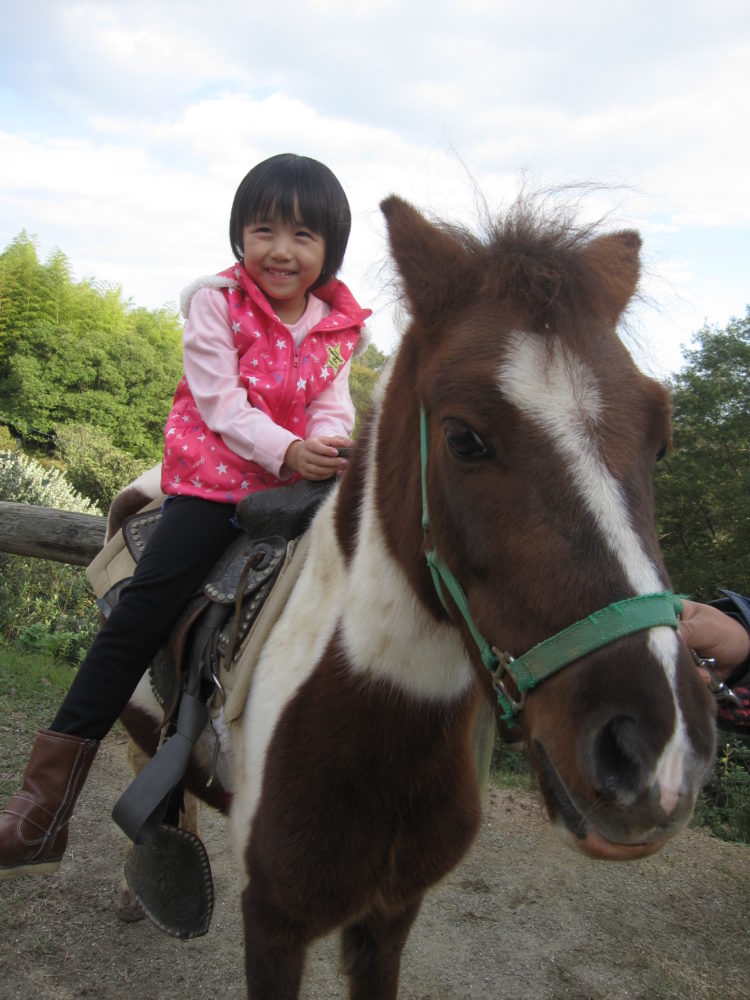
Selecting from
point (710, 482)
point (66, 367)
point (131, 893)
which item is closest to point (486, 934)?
point (131, 893)

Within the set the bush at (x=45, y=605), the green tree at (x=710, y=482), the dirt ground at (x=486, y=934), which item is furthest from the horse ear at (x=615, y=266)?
the green tree at (x=710, y=482)

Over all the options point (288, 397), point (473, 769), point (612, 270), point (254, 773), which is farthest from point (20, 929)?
point (612, 270)

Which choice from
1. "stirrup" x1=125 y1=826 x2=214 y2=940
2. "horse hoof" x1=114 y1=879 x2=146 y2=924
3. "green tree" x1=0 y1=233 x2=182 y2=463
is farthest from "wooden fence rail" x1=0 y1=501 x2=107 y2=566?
"green tree" x1=0 y1=233 x2=182 y2=463

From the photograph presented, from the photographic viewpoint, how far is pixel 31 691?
18.1 ft

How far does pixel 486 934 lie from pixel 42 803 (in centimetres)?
229

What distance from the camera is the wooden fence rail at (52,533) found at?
15.4 feet

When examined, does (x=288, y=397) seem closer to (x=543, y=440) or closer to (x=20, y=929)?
(x=543, y=440)

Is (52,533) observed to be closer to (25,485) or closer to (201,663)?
(201,663)

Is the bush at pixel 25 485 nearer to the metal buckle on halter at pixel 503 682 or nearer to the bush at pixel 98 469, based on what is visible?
the metal buckle on halter at pixel 503 682

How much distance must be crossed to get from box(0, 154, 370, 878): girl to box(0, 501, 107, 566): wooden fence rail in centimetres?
229

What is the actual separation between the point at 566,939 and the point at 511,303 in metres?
3.28

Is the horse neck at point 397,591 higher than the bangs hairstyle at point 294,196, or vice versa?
the bangs hairstyle at point 294,196

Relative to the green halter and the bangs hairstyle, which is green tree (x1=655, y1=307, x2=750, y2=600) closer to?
the bangs hairstyle

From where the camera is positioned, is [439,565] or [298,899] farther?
[298,899]
